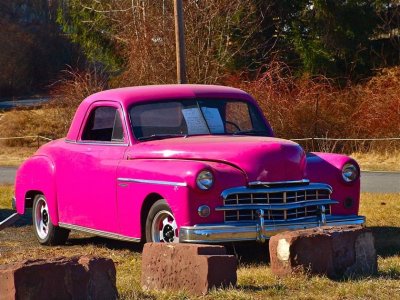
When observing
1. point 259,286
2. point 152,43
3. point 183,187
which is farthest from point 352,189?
point 152,43

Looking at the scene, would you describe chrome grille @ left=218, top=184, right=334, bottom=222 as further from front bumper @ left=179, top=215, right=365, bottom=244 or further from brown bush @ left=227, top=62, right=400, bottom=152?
brown bush @ left=227, top=62, right=400, bottom=152

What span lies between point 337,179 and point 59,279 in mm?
4158

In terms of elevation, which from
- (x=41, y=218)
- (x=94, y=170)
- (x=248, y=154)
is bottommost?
(x=41, y=218)

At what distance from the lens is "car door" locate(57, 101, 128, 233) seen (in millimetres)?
10148

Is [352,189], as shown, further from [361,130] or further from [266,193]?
[361,130]

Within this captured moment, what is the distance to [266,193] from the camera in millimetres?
9211

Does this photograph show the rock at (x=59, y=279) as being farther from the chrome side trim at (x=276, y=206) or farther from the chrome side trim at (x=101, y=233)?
the chrome side trim at (x=101, y=233)

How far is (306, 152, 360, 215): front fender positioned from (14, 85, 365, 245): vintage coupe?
0.01 m

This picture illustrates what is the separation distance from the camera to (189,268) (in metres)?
7.17

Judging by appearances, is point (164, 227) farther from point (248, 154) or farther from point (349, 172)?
point (349, 172)

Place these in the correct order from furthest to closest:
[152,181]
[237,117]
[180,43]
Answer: [180,43] → [237,117] → [152,181]

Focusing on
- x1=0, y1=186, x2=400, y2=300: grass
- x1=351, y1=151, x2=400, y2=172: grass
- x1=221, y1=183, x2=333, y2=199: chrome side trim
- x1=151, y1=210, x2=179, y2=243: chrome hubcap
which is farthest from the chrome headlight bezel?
x1=351, y1=151, x2=400, y2=172: grass

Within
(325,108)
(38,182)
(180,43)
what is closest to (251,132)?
(38,182)

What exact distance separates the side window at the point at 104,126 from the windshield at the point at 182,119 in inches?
8.4
